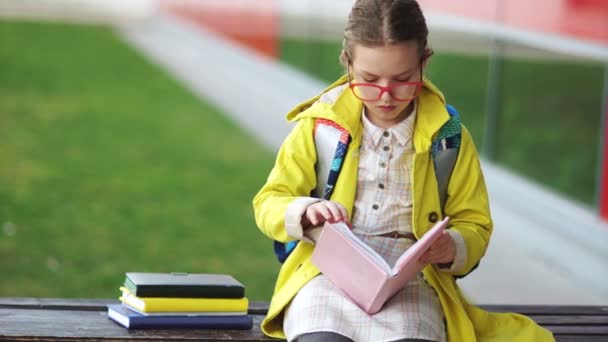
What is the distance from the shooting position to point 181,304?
3.55 m

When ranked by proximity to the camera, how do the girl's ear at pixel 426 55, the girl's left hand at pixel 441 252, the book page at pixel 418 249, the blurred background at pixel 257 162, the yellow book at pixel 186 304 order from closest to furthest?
the book page at pixel 418 249 → the girl's left hand at pixel 441 252 → the girl's ear at pixel 426 55 → the yellow book at pixel 186 304 → the blurred background at pixel 257 162

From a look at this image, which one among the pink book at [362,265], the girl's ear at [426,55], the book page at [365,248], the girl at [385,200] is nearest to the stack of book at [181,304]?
the girl at [385,200]

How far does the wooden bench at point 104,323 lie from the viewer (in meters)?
3.45

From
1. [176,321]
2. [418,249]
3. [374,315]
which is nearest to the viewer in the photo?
[418,249]

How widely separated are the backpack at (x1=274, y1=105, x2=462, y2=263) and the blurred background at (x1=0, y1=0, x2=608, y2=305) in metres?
2.41

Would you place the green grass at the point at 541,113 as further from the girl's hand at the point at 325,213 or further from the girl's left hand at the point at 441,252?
the girl's hand at the point at 325,213

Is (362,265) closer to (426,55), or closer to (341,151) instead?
(341,151)

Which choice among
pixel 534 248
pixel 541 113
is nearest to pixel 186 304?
pixel 534 248

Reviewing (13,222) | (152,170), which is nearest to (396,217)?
(13,222)

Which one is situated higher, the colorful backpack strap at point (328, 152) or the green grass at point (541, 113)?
the colorful backpack strap at point (328, 152)

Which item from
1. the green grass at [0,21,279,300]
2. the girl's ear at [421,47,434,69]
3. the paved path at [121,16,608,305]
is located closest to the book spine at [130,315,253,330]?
the girl's ear at [421,47,434,69]

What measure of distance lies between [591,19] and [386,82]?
365 centimetres

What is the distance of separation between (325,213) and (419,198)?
0.32 meters

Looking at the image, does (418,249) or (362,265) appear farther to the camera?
(362,265)
